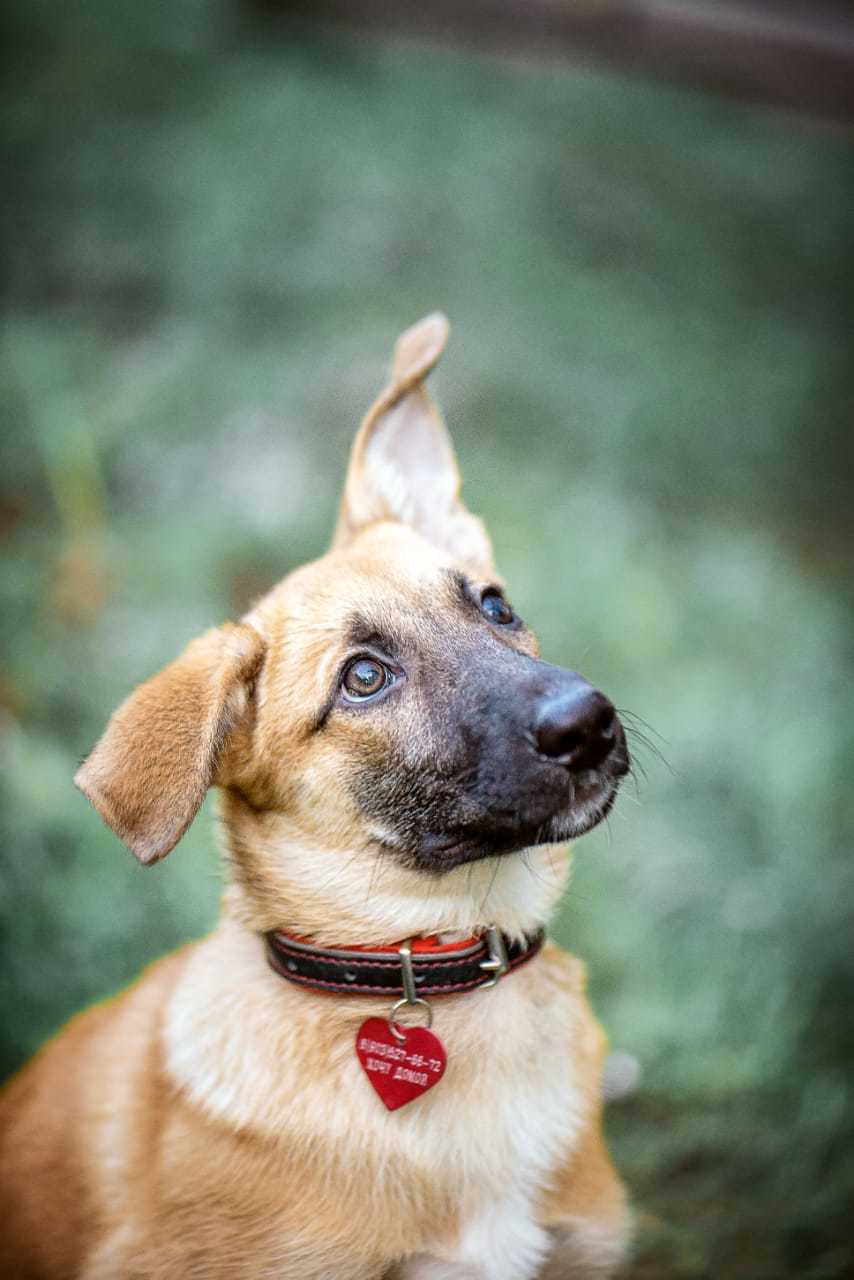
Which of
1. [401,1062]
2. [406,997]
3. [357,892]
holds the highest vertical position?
[357,892]

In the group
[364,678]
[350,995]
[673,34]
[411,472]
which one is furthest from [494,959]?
[673,34]

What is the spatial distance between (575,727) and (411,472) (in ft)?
4.66

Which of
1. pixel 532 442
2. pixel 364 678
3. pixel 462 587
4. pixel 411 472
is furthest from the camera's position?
pixel 532 442

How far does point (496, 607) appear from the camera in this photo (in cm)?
311

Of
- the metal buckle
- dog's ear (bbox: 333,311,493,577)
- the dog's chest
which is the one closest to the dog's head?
dog's ear (bbox: 333,311,493,577)

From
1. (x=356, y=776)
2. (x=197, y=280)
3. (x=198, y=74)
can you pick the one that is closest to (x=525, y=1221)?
(x=356, y=776)

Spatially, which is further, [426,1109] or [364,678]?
[364,678]

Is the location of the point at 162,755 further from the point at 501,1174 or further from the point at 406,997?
the point at 501,1174

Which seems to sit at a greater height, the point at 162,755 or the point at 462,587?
the point at 462,587

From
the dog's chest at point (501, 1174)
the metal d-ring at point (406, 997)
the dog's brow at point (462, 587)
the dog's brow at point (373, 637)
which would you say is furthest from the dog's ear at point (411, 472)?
the dog's chest at point (501, 1174)

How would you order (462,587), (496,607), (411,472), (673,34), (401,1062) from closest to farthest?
(401,1062), (462,587), (496,607), (411,472), (673,34)

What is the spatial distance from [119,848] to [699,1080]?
267 centimetres

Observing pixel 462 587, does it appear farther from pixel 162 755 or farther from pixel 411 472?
pixel 162 755

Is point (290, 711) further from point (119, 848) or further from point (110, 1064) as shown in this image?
point (119, 848)
